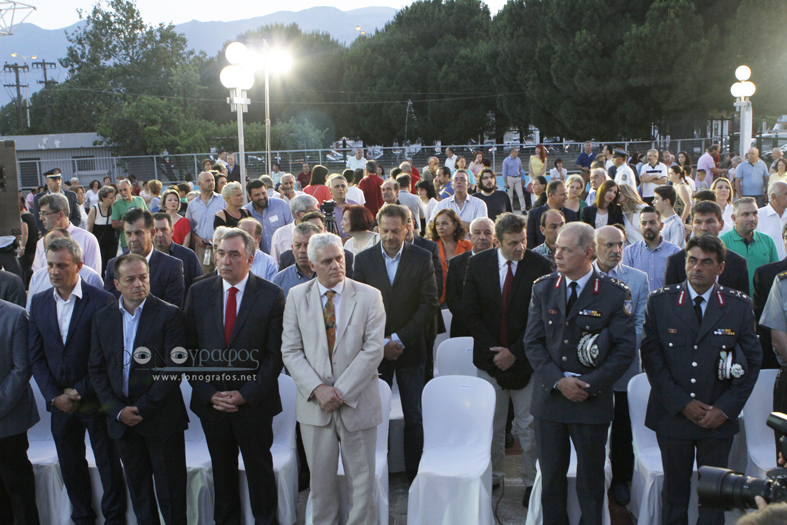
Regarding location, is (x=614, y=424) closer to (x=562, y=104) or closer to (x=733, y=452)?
(x=733, y=452)

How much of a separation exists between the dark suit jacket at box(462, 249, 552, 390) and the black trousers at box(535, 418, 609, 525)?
2.02 ft

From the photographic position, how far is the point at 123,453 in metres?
3.88

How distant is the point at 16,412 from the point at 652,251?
447cm

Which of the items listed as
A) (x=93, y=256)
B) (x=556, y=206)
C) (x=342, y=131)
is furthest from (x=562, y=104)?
(x=93, y=256)

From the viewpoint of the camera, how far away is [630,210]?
264 inches

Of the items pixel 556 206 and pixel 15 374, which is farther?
pixel 556 206

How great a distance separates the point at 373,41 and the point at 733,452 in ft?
134

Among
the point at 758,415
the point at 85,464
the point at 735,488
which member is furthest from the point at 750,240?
the point at 85,464

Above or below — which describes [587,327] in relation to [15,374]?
above

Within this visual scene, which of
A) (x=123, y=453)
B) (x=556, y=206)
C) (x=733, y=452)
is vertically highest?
(x=556, y=206)

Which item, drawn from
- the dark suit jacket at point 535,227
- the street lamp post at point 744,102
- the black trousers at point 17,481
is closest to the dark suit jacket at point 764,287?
the dark suit jacket at point 535,227

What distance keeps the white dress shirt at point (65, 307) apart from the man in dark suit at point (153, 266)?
598mm

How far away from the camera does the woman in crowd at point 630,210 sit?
6.64m

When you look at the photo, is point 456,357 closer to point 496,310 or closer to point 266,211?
point 496,310
